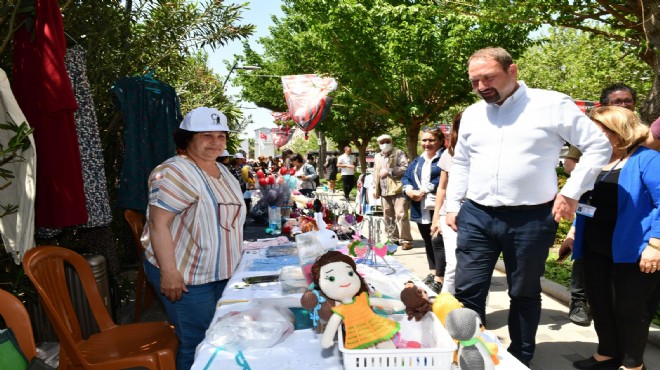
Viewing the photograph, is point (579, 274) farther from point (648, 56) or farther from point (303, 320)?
point (648, 56)

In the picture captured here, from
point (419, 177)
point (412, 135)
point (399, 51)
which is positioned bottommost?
point (419, 177)

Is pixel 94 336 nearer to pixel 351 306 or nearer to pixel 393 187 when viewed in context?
pixel 351 306

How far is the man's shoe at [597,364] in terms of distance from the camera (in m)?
3.11

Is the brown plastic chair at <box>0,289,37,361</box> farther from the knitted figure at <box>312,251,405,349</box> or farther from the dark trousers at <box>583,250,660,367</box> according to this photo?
the dark trousers at <box>583,250,660,367</box>

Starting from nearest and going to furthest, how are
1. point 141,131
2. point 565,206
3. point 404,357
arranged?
point 404,357 < point 565,206 < point 141,131

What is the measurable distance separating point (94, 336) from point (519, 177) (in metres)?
2.56

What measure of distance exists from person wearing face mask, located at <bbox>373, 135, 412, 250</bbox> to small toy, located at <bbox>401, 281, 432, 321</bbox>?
6005 mm

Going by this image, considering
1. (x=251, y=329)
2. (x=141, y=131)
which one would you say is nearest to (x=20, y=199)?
(x=251, y=329)

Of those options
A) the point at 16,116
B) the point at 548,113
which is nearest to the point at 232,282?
the point at 16,116

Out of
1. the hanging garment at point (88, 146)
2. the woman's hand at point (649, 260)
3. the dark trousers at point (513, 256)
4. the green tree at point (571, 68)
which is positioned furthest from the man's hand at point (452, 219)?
the green tree at point (571, 68)

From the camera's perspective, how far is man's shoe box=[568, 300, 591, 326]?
4.07 metres

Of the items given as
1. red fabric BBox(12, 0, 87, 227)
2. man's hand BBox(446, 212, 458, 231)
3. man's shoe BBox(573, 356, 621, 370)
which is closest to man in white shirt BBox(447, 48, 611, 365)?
man's hand BBox(446, 212, 458, 231)

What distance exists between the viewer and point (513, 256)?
2.55 m

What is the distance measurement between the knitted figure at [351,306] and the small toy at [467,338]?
0.21 metres
